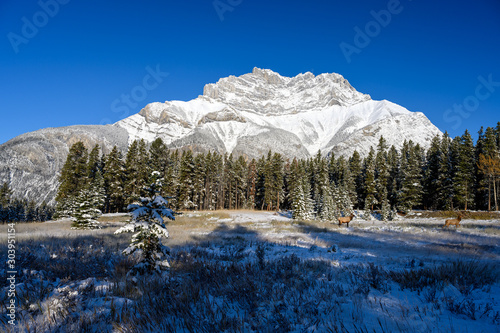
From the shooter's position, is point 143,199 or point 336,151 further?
point 336,151

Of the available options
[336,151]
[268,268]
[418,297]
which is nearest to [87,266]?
[268,268]

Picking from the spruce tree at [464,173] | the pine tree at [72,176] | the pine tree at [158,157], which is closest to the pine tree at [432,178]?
the spruce tree at [464,173]

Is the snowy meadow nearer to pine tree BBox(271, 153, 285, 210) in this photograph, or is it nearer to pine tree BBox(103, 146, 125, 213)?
pine tree BBox(103, 146, 125, 213)

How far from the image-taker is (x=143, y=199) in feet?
23.0

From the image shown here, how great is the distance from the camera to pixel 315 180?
68.2 metres

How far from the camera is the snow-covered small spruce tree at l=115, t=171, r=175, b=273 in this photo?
6623 mm

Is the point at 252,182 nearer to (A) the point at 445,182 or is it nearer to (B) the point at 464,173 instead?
(A) the point at 445,182

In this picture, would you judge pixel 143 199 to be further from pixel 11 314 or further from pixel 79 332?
pixel 79 332

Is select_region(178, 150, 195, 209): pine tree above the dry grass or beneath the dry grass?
above

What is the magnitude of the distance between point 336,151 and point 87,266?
170m

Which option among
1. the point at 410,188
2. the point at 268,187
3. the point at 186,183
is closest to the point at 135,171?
the point at 186,183

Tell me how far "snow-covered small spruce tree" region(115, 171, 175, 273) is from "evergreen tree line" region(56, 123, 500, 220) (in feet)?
83.4

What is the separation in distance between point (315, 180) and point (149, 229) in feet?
213

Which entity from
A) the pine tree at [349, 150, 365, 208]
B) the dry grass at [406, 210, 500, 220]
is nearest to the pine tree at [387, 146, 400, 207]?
the pine tree at [349, 150, 365, 208]
